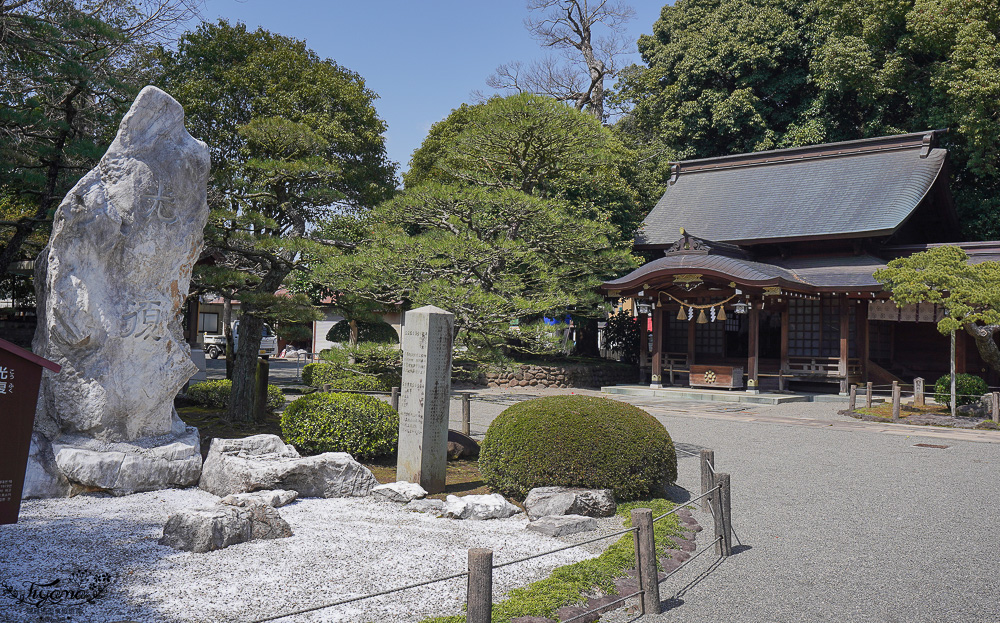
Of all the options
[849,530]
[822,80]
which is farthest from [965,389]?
[822,80]

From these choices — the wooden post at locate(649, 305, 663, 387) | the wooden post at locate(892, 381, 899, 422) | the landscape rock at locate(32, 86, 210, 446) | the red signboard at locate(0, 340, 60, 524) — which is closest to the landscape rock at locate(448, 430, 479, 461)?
the landscape rock at locate(32, 86, 210, 446)

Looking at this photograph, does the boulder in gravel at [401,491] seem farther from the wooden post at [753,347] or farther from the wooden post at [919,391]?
the wooden post at [753,347]

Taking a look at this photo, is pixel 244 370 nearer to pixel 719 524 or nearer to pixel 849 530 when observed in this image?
pixel 719 524

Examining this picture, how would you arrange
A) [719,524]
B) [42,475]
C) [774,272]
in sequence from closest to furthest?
[719,524]
[42,475]
[774,272]

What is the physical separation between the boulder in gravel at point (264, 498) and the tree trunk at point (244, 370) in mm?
4000

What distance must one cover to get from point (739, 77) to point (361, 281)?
81.1ft

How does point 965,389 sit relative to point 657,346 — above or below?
below

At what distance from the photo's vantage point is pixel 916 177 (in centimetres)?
2192

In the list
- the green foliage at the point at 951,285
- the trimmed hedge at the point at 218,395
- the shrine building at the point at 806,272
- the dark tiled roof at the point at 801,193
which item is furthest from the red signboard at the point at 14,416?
the dark tiled roof at the point at 801,193

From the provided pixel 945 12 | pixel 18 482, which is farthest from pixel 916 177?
pixel 18 482

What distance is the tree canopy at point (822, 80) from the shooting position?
74.0 ft

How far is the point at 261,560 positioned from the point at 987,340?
16112 mm

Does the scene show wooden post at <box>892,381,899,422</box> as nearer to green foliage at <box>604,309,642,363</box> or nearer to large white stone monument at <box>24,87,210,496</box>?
green foliage at <box>604,309,642,363</box>

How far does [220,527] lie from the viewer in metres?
5.56
